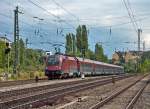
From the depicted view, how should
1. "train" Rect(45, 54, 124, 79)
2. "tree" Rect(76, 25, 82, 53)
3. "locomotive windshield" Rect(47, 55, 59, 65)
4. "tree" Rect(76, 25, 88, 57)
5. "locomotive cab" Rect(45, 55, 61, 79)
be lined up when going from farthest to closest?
1. "tree" Rect(76, 25, 82, 53)
2. "tree" Rect(76, 25, 88, 57)
3. "locomotive windshield" Rect(47, 55, 59, 65)
4. "train" Rect(45, 54, 124, 79)
5. "locomotive cab" Rect(45, 55, 61, 79)

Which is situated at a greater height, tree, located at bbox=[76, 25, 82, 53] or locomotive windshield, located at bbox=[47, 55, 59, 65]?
tree, located at bbox=[76, 25, 82, 53]

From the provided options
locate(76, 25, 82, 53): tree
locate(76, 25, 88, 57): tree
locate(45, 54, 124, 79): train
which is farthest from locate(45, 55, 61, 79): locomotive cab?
locate(76, 25, 82, 53): tree

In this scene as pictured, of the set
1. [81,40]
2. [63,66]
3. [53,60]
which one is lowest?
[63,66]

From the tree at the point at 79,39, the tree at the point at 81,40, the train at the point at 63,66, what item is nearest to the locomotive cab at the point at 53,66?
the train at the point at 63,66

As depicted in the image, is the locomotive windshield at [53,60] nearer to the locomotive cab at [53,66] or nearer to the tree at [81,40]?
the locomotive cab at [53,66]

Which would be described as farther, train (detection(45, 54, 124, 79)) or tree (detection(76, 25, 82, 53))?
tree (detection(76, 25, 82, 53))

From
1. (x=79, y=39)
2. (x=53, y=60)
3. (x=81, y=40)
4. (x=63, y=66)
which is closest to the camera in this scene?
(x=63, y=66)

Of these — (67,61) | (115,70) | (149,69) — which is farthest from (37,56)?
(149,69)

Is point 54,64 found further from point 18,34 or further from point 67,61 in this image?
point 18,34

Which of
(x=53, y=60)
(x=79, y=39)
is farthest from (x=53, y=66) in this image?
(x=79, y=39)

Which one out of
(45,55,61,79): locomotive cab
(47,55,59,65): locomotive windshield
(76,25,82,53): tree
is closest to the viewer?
(45,55,61,79): locomotive cab

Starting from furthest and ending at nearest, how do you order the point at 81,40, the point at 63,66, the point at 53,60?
the point at 81,40
the point at 53,60
the point at 63,66

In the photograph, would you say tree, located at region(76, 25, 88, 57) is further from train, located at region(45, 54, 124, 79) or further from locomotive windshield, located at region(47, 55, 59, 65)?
locomotive windshield, located at region(47, 55, 59, 65)

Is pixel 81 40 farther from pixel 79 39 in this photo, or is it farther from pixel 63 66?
pixel 63 66
